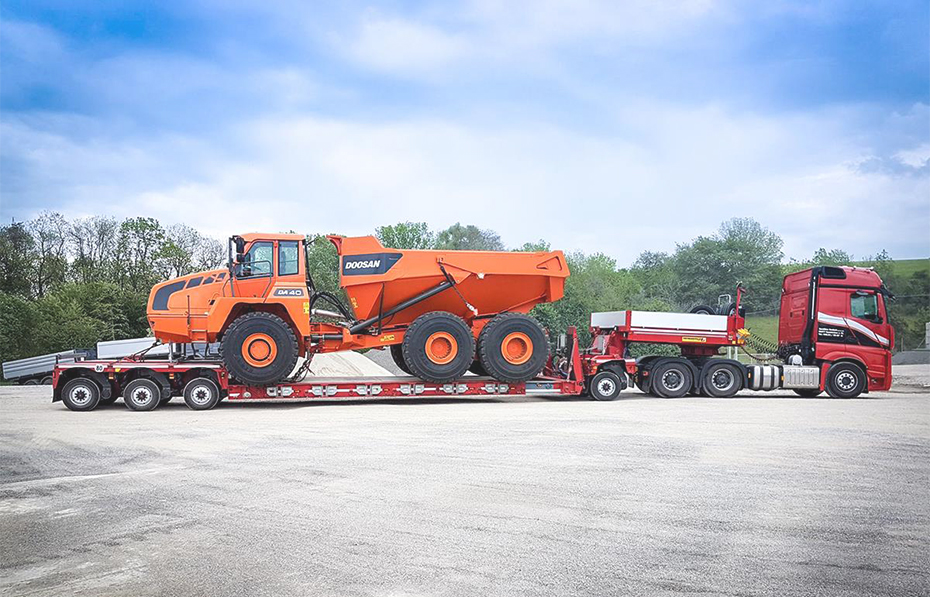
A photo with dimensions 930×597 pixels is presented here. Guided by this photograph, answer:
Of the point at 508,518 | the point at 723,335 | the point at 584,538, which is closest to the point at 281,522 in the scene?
the point at 508,518

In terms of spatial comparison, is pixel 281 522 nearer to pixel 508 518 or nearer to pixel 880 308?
pixel 508 518

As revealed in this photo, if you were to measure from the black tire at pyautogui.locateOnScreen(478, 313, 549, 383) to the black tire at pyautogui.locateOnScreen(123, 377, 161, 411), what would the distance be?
7.28 meters

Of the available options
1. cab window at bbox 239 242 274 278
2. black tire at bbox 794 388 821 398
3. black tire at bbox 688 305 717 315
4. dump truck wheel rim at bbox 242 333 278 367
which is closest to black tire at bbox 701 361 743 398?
black tire at bbox 688 305 717 315

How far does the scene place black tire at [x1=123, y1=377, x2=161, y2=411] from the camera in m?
15.7

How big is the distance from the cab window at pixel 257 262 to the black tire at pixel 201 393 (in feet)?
8.11

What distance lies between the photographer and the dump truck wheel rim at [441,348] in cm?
1680

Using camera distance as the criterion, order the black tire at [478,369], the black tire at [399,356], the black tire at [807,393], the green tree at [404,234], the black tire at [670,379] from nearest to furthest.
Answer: the black tire at [399,356]
the black tire at [478,369]
the black tire at [670,379]
the black tire at [807,393]
the green tree at [404,234]

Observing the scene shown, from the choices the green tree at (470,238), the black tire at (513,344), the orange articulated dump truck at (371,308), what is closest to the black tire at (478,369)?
the orange articulated dump truck at (371,308)

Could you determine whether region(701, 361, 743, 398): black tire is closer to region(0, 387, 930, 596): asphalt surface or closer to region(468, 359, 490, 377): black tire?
region(468, 359, 490, 377): black tire

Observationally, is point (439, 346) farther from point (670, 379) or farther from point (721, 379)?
point (721, 379)

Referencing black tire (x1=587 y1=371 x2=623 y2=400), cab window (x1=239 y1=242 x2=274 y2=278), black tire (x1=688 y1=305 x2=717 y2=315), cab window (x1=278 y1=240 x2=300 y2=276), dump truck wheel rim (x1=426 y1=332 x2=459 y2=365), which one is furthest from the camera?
black tire (x1=688 y1=305 x2=717 y2=315)

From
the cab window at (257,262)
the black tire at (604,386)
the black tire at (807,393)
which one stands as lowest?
the black tire at (807,393)

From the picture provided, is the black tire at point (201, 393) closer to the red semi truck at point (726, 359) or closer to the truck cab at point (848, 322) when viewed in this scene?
the red semi truck at point (726, 359)

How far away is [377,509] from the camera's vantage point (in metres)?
6.74
